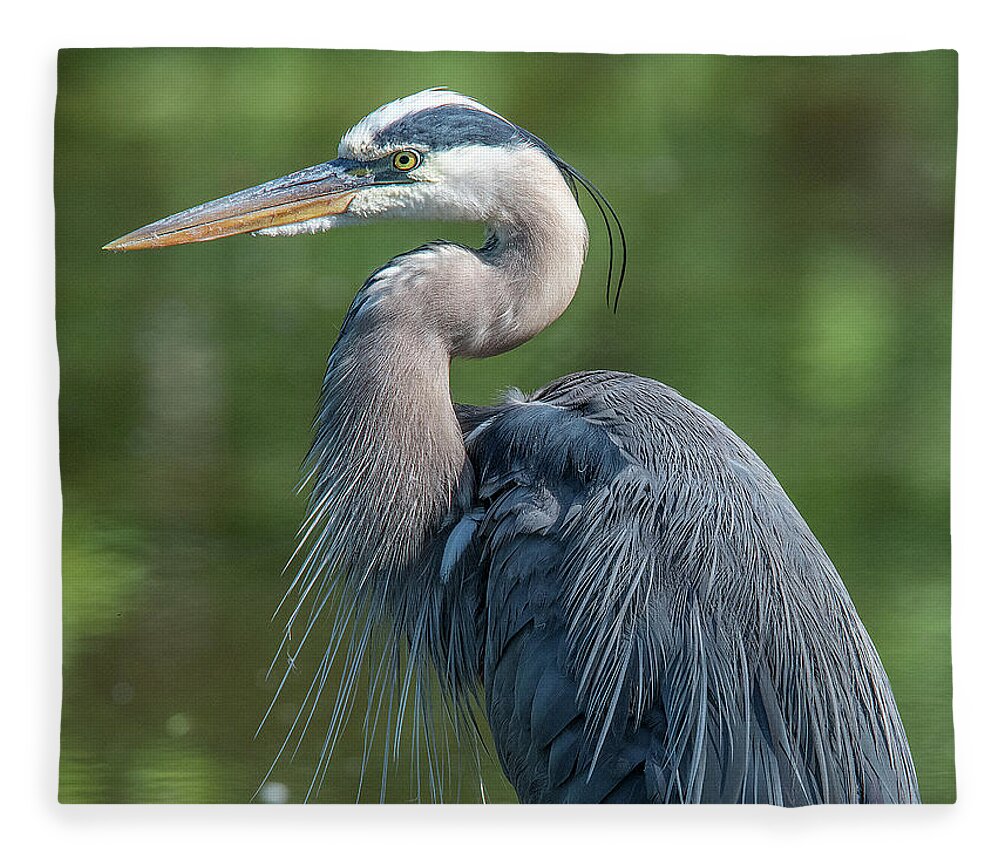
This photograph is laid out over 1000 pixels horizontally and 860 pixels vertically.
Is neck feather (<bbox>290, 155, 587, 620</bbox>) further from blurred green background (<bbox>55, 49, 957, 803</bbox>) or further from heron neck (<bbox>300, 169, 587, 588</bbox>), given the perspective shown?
blurred green background (<bbox>55, 49, 957, 803</bbox>)

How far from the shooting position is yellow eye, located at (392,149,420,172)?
4.99 feet

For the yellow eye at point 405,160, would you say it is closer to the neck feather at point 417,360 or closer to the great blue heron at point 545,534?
the great blue heron at point 545,534

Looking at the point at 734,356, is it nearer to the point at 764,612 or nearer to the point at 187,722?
the point at 764,612

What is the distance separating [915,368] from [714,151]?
45 cm

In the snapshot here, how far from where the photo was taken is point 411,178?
1.53 m

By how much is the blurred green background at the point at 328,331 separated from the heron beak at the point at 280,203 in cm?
14

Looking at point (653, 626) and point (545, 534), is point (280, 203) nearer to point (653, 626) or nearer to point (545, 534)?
point (545, 534)

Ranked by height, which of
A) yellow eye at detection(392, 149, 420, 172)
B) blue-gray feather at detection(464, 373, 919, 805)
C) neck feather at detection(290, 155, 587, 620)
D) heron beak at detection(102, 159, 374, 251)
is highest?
yellow eye at detection(392, 149, 420, 172)

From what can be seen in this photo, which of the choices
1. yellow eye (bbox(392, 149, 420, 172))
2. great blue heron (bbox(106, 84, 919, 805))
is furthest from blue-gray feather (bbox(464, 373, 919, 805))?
yellow eye (bbox(392, 149, 420, 172))

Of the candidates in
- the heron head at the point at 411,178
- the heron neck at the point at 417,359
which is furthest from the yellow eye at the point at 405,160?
the heron neck at the point at 417,359

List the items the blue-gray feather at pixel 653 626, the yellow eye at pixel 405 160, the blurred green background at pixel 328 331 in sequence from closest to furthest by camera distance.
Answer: the blue-gray feather at pixel 653 626 < the yellow eye at pixel 405 160 < the blurred green background at pixel 328 331

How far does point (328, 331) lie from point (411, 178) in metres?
0.34

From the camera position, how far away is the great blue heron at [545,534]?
1.43m

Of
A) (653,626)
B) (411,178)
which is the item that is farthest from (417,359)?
(653,626)
